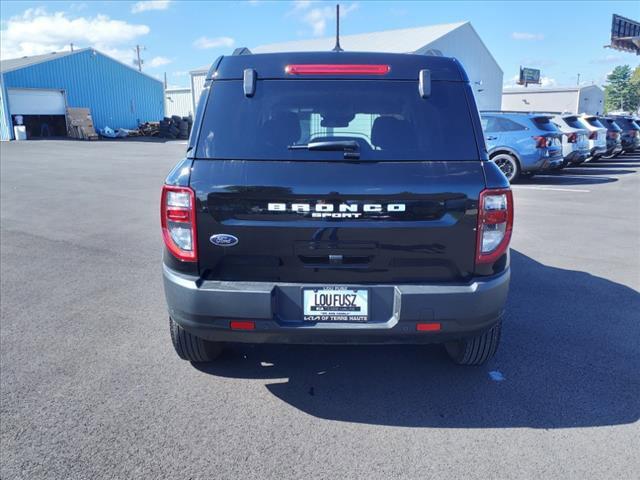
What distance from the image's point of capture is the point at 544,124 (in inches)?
541

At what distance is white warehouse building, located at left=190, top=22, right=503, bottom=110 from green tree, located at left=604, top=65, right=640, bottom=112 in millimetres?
55676

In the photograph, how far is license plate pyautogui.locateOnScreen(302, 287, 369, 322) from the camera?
109 inches

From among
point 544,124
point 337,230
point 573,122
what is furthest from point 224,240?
point 573,122

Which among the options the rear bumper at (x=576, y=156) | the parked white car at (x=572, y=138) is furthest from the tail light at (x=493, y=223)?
the rear bumper at (x=576, y=156)

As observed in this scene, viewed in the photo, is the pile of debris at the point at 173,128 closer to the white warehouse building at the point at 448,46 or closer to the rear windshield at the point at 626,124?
the white warehouse building at the point at 448,46

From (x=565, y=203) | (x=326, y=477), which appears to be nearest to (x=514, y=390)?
(x=326, y=477)

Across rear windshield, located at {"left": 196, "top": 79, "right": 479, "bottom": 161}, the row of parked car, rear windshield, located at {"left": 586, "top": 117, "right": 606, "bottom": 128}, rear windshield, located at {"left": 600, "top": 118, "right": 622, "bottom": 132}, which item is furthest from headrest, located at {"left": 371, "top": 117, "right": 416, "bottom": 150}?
rear windshield, located at {"left": 600, "top": 118, "right": 622, "bottom": 132}

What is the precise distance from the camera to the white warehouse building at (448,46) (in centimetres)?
3300

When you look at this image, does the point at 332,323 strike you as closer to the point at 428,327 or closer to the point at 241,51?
the point at 428,327

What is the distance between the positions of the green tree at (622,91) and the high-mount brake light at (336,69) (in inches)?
3679

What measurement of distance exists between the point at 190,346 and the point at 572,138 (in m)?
14.3

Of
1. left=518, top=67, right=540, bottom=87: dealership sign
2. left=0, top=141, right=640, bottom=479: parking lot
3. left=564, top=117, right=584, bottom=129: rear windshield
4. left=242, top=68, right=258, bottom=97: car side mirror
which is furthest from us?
left=518, top=67, right=540, bottom=87: dealership sign

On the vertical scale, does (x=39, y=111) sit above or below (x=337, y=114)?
above

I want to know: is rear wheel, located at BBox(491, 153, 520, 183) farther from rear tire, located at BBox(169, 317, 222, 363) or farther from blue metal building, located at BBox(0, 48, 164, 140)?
blue metal building, located at BBox(0, 48, 164, 140)
